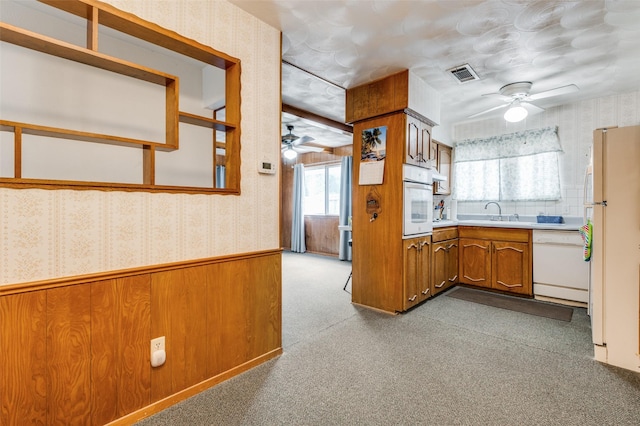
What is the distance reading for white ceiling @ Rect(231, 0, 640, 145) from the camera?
6.67 feet

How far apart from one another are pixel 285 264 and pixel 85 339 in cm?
443

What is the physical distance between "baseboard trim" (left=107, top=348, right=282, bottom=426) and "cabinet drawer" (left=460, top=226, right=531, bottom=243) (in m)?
3.01

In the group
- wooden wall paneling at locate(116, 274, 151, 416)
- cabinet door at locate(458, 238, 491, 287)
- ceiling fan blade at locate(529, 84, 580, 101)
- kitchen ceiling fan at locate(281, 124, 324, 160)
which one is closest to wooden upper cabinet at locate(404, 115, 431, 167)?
ceiling fan blade at locate(529, 84, 580, 101)

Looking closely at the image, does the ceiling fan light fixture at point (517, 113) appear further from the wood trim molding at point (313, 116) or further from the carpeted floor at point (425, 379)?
the wood trim molding at point (313, 116)

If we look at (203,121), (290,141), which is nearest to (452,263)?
(290,141)

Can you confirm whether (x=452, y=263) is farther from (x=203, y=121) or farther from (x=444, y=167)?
(x=203, y=121)

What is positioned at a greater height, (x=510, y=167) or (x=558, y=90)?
(x=558, y=90)

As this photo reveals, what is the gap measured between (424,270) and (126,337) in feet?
9.41

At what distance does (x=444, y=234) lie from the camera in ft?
12.5

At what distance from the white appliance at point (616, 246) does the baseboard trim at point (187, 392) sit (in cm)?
239

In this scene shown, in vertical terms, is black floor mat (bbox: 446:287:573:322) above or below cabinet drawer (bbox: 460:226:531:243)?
below

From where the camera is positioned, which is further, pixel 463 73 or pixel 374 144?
pixel 374 144

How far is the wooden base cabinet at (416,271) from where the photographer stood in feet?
10.2

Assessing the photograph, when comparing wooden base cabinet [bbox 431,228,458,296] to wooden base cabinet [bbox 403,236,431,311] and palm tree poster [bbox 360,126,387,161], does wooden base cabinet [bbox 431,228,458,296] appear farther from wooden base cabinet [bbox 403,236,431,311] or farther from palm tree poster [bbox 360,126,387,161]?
palm tree poster [bbox 360,126,387,161]
